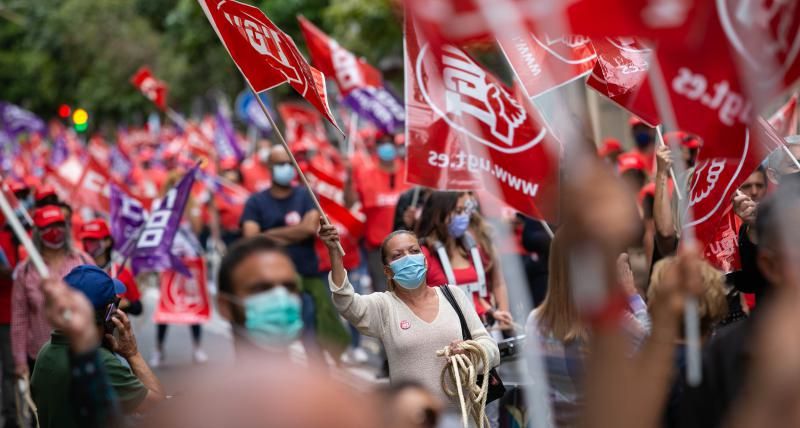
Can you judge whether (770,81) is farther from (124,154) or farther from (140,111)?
(140,111)

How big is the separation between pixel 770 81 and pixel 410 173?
Answer: 3479mm

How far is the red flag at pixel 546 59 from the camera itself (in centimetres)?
643

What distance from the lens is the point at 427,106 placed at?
6641 millimetres

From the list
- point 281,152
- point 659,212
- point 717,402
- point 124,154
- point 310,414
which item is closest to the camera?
point 310,414

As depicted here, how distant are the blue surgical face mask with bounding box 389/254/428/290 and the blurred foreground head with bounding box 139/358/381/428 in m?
2.54

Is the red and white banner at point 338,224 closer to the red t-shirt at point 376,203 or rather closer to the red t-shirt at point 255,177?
the red t-shirt at point 376,203

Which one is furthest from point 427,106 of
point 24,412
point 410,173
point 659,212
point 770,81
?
point 770,81

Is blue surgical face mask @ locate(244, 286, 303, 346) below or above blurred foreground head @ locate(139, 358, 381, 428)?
above

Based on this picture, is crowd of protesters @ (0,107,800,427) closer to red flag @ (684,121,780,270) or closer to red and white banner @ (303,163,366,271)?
red flag @ (684,121,780,270)

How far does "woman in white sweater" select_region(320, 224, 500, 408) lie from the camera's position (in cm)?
535

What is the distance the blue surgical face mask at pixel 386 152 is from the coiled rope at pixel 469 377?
5583mm

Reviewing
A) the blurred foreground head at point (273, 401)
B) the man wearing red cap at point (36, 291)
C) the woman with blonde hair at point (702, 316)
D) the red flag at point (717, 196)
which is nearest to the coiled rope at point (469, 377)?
the woman with blonde hair at point (702, 316)

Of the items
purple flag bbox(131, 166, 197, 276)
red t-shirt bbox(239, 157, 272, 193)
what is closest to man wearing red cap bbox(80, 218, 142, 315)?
purple flag bbox(131, 166, 197, 276)

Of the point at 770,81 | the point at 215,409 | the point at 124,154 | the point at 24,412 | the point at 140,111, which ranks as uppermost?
the point at 140,111
